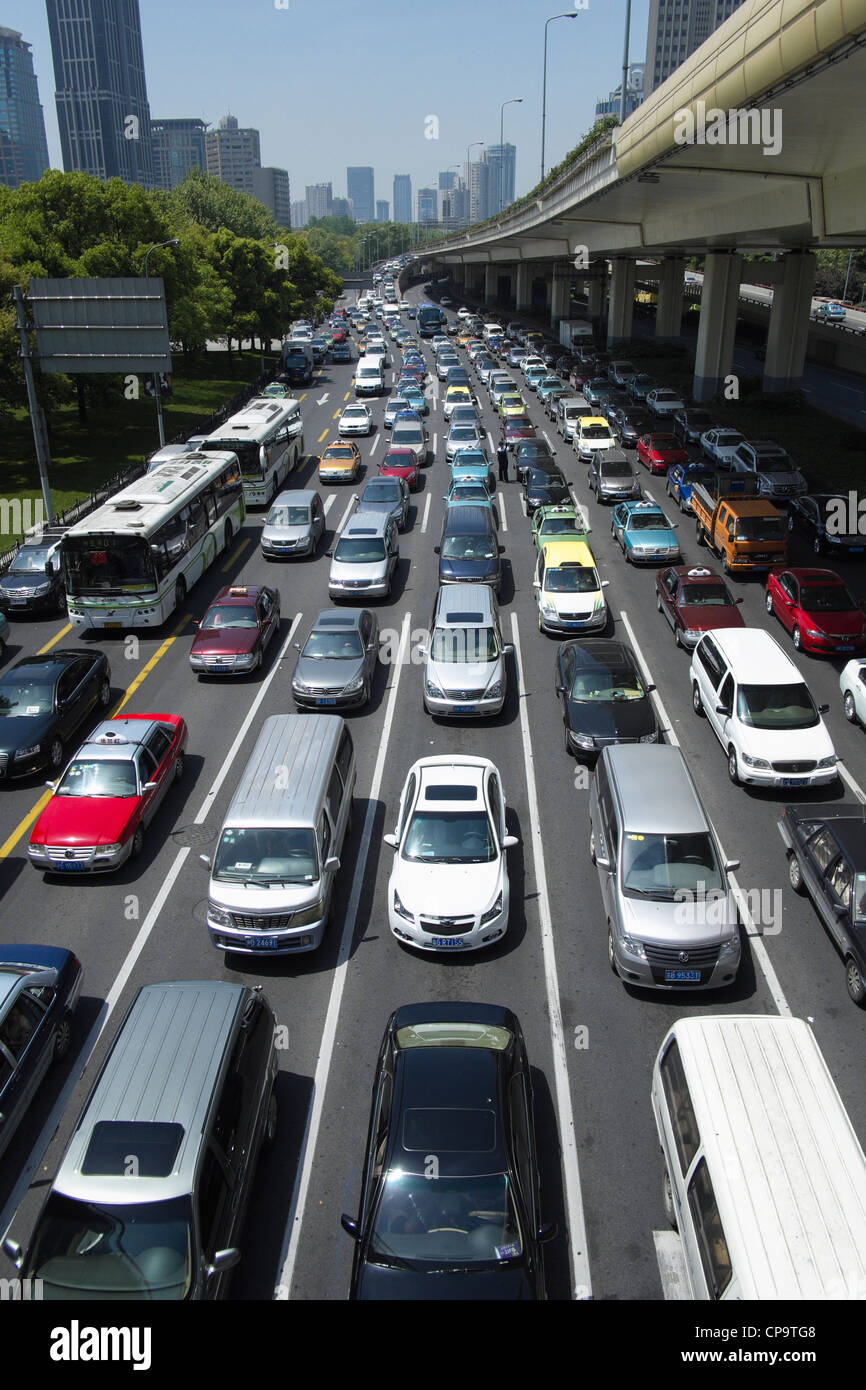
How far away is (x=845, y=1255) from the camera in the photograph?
6984 millimetres

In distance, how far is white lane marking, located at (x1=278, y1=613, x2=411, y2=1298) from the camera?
9.02 metres

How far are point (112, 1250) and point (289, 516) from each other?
79.6 ft

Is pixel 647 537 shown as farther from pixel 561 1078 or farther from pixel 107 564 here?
pixel 561 1078

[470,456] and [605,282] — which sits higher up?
[605,282]

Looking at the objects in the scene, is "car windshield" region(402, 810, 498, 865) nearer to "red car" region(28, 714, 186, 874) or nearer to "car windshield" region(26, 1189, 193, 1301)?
"red car" region(28, 714, 186, 874)

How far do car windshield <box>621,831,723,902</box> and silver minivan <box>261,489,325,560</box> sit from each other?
61.5ft

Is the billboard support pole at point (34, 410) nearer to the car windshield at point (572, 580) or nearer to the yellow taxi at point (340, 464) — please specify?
the yellow taxi at point (340, 464)

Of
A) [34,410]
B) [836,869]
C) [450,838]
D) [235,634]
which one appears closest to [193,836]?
[450,838]

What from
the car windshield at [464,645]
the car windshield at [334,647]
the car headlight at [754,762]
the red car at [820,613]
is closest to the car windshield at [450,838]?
the car headlight at [754,762]

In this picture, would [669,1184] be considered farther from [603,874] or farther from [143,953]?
[143,953]

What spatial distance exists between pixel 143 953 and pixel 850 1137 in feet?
29.7

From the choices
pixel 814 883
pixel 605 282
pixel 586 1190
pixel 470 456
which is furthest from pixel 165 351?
pixel 605 282

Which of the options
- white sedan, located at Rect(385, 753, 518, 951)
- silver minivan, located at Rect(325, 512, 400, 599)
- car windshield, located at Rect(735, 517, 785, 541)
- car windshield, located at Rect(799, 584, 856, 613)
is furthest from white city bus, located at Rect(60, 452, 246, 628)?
car windshield, located at Rect(799, 584, 856, 613)

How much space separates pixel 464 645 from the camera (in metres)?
19.4
